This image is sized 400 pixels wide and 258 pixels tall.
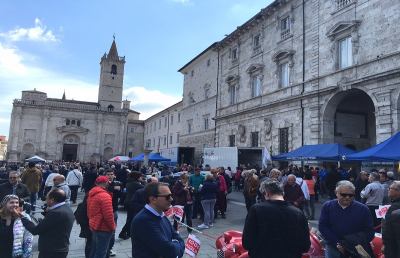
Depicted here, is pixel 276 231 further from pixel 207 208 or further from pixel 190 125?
pixel 190 125

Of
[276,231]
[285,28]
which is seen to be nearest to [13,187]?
[276,231]

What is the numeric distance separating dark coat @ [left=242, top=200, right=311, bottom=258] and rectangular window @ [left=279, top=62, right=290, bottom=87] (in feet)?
70.7

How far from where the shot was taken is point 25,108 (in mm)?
62219

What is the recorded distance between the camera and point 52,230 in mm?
4344

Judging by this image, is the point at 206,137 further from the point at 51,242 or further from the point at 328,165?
the point at 51,242

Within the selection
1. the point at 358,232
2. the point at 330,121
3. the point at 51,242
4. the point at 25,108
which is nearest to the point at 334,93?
the point at 330,121

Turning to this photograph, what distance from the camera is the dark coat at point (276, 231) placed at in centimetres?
365

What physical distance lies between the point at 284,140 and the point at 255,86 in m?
6.10

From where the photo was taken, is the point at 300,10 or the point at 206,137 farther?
the point at 206,137

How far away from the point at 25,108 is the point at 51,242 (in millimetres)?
65179

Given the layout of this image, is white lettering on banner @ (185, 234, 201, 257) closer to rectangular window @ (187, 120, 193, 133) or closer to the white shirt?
the white shirt

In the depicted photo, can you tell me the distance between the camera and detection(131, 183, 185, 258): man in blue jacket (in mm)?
3100

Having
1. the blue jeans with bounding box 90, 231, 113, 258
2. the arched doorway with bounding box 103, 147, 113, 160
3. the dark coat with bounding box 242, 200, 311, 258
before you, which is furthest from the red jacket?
the arched doorway with bounding box 103, 147, 113, 160

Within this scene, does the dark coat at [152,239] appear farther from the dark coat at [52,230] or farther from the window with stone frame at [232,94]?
the window with stone frame at [232,94]
